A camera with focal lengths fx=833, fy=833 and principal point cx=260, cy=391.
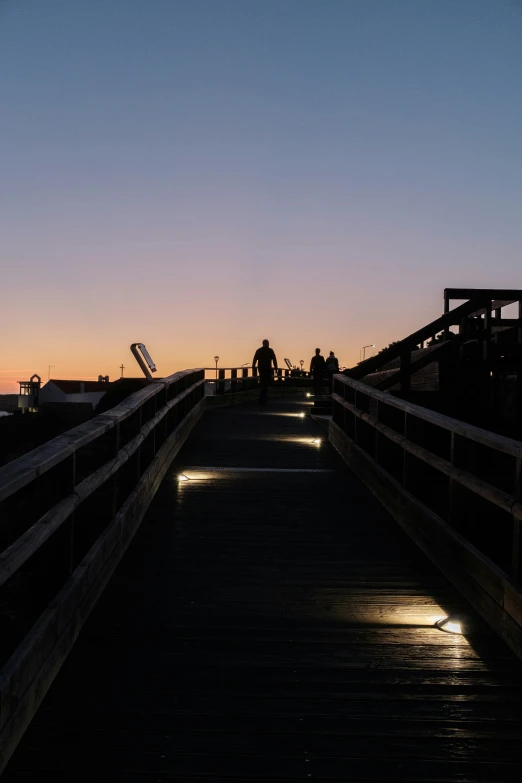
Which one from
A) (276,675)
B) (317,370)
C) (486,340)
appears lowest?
(276,675)

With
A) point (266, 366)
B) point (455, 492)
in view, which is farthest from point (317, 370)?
point (455, 492)

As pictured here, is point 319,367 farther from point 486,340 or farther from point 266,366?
point 486,340

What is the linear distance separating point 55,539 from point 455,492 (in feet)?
9.27

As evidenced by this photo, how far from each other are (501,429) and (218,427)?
7507 millimetres

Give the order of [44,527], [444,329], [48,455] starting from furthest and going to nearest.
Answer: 1. [444,329]
2. [48,455]
3. [44,527]

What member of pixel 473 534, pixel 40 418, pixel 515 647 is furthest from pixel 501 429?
pixel 40 418

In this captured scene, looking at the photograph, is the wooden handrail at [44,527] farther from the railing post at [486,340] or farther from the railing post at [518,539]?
the railing post at [486,340]

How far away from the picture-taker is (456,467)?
566cm

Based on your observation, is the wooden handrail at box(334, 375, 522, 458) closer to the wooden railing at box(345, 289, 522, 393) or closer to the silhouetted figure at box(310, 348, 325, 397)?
the wooden railing at box(345, 289, 522, 393)

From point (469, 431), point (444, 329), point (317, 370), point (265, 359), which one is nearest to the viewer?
point (469, 431)

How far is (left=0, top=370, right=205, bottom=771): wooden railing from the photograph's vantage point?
10.8 feet

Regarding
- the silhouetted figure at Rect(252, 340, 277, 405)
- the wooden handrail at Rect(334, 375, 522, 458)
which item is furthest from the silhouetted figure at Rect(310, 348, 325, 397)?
the wooden handrail at Rect(334, 375, 522, 458)

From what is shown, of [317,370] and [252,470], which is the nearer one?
[252,470]

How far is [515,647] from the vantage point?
439 centimetres
